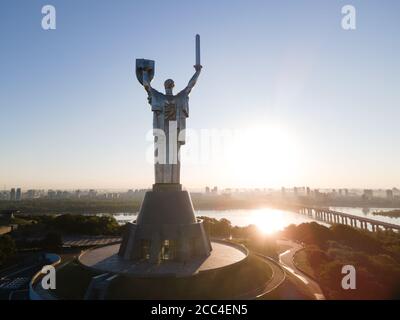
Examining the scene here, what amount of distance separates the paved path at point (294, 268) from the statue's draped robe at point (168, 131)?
8.59m

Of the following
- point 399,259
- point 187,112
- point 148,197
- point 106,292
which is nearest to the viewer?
point 106,292

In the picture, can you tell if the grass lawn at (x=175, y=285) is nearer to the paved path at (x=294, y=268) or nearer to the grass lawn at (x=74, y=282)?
the grass lawn at (x=74, y=282)

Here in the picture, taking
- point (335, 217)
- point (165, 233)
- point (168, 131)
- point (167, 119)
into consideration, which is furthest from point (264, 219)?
point (165, 233)

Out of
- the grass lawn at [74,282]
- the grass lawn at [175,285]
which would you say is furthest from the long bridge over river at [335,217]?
the grass lawn at [74,282]

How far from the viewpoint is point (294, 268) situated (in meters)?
19.5

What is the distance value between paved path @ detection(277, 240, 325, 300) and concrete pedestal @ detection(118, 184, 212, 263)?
530 cm

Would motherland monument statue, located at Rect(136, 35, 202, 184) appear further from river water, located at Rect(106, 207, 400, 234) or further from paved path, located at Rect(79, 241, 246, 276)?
river water, located at Rect(106, 207, 400, 234)

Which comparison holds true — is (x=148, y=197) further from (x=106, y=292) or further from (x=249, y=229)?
(x=249, y=229)

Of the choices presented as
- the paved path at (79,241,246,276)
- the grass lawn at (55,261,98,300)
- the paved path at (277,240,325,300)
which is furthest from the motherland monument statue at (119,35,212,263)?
the paved path at (277,240,325,300)

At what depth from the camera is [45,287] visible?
13.7 metres

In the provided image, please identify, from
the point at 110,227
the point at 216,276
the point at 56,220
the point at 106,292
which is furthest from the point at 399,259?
the point at 56,220

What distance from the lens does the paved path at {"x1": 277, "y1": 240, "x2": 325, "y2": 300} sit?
580 inches

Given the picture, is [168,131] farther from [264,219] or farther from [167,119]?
[264,219]

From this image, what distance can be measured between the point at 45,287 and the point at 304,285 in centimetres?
1204
